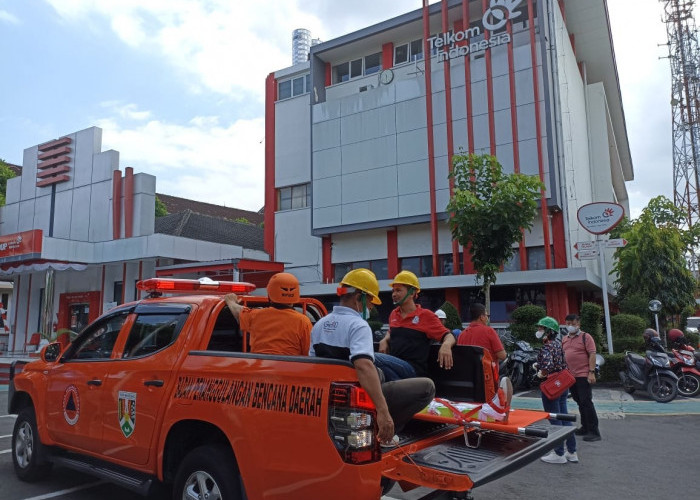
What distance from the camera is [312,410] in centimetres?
311

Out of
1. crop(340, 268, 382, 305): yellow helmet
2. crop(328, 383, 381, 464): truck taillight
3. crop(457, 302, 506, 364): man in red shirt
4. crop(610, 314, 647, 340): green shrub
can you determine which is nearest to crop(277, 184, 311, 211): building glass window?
crop(610, 314, 647, 340): green shrub

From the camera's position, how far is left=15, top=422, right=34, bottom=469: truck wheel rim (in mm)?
5539

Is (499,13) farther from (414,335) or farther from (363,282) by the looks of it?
(363,282)

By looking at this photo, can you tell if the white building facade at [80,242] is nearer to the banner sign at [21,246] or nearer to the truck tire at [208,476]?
the banner sign at [21,246]

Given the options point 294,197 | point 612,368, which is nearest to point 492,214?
point 612,368

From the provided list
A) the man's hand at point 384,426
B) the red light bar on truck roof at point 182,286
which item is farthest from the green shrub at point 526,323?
the man's hand at point 384,426

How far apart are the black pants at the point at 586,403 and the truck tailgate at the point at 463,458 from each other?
3.65 metres

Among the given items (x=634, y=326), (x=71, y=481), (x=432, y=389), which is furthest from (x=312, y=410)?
(x=634, y=326)

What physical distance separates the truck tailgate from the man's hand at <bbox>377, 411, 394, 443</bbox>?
0.16 m

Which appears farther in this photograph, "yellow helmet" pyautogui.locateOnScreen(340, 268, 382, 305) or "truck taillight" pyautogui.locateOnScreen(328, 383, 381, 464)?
"yellow helmet" pyautogui.locateOnScreen(340, 268, 382, 305)

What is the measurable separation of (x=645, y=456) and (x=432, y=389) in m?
4.95

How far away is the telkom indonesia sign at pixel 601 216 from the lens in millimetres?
14117

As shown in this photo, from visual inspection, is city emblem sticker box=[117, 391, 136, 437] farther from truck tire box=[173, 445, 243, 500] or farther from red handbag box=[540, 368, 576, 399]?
red handbag box=[540, 368, 576, 399]

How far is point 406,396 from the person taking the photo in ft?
11.4
